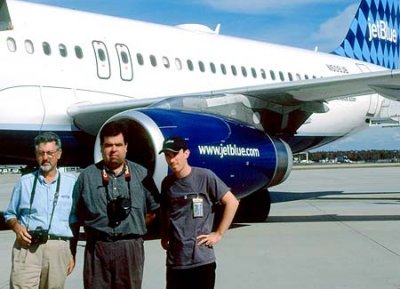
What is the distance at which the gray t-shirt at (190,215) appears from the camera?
3574 millimetres

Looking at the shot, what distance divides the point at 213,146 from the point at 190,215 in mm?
3901

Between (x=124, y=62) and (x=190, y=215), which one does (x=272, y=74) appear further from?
(x=190, y=215)

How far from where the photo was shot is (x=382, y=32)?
62.8 feet

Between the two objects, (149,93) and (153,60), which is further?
(153,60)

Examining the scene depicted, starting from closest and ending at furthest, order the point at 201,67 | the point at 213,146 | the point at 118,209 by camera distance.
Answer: the point at 118,209
the point at 213,146
the point at 201,67

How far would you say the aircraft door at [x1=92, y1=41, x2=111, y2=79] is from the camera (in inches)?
370

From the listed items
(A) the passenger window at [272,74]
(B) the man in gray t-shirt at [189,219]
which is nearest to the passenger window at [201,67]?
(A) the passenger window at [272,74]

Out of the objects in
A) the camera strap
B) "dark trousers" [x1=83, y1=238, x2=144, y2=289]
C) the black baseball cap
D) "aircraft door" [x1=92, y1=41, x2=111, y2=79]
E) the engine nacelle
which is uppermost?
"aircraft door" [x1=92, y1=41, x2=111, y2=79]

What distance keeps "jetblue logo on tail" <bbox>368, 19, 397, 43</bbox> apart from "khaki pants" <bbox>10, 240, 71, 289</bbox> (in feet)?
52.7

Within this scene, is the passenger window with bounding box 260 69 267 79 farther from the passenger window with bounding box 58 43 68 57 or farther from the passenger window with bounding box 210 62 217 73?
the passenger window with bounding box 58 43 68 57

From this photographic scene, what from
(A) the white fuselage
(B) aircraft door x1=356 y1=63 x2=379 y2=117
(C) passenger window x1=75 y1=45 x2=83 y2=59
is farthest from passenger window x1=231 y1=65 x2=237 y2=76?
(B) aircraft door x1=356 y1=63 x2=379 y2=117

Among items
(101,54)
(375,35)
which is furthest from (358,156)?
(101,54)

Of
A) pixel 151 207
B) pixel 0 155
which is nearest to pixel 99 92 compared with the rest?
pixel 0 155

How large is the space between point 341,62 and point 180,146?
11931 mm
